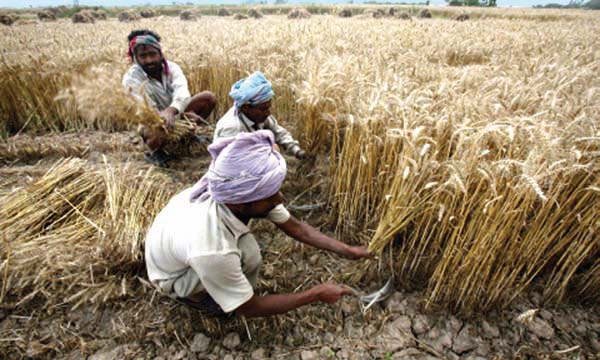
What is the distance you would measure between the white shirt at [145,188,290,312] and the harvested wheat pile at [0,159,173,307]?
0.53m

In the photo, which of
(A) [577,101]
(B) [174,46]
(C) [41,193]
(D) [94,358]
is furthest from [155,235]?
(B) [174,46]

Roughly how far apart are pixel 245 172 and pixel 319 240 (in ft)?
2.36

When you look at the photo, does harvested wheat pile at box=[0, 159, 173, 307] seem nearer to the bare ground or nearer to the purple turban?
the bare ground

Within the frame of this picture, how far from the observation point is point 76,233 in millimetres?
2121

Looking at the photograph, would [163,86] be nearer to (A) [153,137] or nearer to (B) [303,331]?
(A) [153,137]

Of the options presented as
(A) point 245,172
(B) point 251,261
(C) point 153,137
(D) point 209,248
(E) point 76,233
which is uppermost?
(A) point 245,172

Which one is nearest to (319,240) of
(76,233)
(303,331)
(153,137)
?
A: (303,331)

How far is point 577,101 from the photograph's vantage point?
6.02ft

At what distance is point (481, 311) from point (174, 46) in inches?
207

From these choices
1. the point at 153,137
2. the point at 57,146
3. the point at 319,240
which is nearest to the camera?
the point at 319,240

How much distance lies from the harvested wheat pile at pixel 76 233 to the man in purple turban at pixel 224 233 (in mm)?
440

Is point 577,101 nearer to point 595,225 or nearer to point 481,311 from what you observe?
point 595,225

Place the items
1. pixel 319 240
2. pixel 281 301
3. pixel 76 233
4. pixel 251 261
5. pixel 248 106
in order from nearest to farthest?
1. pixel 281 301
2. pixel 251 261
3. pixel 319 240
4. pixel 76 233
5. pixel 248 106

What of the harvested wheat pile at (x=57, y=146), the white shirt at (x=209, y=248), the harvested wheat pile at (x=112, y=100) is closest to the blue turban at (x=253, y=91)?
the harvested wheat pile at (x=112, y=100)
